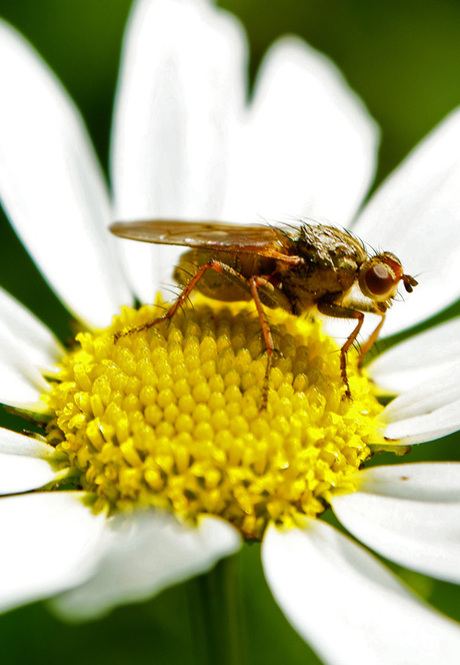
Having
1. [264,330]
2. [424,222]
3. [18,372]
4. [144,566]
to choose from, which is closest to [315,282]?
[264,330]

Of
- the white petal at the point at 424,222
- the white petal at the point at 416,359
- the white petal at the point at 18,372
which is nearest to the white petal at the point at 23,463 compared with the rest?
the white petal at the point at 18,372

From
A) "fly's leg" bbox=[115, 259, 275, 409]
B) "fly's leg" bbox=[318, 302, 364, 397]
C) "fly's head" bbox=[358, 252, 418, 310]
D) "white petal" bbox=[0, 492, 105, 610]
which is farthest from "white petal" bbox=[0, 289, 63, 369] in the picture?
"fly's head" bbox=[358, 252, 418, 310]

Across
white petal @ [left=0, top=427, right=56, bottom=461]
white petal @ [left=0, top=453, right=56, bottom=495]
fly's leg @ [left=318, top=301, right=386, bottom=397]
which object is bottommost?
fly's leg @ [left=318, top=301, right=386, bottom=397]

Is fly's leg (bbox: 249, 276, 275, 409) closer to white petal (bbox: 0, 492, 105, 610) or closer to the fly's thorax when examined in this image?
the fly's thorax

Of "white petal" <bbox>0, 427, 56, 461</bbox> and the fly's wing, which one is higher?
the fly's wing

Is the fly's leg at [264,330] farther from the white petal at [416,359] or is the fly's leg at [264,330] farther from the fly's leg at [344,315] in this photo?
the white petal at [416,359]

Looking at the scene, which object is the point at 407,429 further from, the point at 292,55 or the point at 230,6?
the point at 230,6

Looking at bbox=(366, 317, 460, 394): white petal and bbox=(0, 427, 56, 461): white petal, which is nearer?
bbox=(0, 427, 56, 461): white petal
